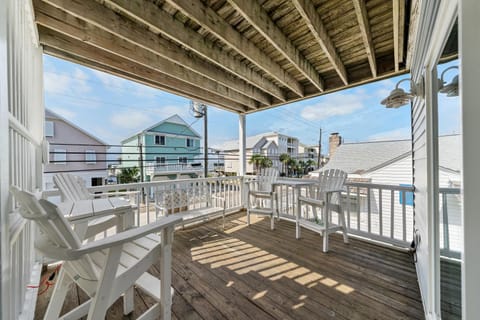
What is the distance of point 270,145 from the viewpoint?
18812 mm

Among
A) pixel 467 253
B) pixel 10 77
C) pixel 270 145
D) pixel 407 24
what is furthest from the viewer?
pixel 270 145

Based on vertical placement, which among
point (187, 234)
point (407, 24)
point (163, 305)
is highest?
point (407, 24)

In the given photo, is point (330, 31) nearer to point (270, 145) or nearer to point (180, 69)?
point (180, 69)

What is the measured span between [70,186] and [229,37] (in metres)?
2.26

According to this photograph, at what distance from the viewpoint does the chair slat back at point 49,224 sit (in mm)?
827

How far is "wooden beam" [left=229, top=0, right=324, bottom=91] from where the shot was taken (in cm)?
168

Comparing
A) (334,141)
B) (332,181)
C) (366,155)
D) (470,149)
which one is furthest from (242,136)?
(334,141)

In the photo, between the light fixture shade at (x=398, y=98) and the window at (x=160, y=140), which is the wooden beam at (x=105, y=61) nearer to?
the light fixture shade at (x=398, y=98)

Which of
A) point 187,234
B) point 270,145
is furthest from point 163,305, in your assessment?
point 270,145

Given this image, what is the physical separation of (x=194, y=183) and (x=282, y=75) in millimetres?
2402

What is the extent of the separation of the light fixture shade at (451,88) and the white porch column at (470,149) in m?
0.28

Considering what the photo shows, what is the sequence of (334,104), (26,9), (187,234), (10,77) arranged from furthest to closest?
(334,104) < (187,234) < (26,9) < (10,77)

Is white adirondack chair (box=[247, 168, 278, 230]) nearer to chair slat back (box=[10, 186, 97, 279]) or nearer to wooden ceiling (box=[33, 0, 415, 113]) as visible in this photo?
wooden ceiling (box=[33, 0, 415, 113])

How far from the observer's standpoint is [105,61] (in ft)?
7.76
